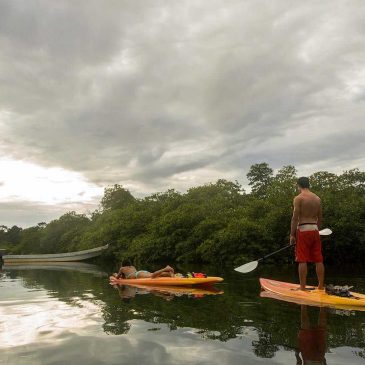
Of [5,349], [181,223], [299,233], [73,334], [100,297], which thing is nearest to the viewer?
[5,349]

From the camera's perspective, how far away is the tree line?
24422 millimetres

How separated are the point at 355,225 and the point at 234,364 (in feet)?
72.9

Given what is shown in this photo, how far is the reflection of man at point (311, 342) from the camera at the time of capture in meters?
3.72

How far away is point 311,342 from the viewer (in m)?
4.33

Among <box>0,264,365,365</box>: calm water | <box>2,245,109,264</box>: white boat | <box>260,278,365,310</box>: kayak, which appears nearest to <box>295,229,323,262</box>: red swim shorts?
<box>260,278,365,310</box>: kayak

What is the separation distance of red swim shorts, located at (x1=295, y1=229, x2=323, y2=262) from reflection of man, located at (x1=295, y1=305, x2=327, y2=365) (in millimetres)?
1726

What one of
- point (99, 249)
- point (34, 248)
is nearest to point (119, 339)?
point (99, 249)

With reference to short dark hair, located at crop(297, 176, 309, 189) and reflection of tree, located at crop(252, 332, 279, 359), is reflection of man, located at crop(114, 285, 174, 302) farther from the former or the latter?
reflection of tree, located at crop(252, 332, 279, 359)

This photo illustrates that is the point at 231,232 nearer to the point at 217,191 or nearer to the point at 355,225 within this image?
the point at 355,225

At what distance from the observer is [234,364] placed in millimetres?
3775

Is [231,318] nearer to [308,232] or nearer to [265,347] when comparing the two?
[265,347]

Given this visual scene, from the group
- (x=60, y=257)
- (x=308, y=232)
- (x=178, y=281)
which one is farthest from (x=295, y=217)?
(x=60, y=257)

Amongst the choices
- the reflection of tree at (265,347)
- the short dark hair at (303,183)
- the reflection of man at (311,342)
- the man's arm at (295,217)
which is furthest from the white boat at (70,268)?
the reflection of tree at (265,347)

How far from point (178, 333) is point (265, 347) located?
1.26m
